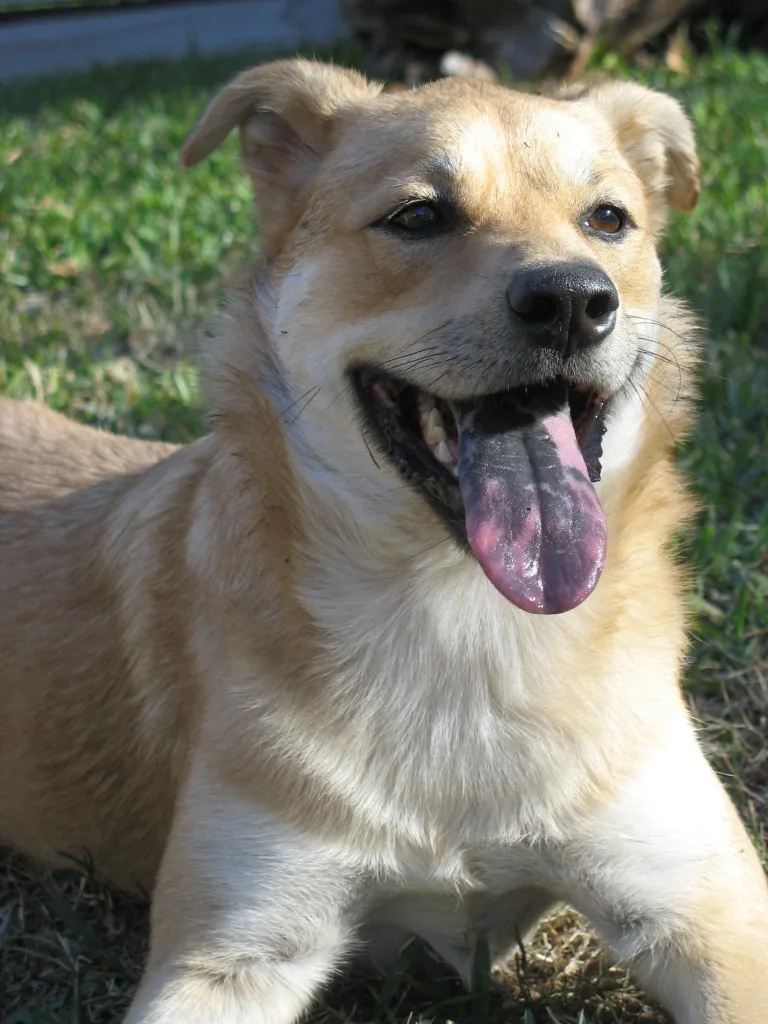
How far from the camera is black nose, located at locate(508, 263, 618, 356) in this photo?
8.11ft

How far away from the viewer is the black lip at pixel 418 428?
2.75m

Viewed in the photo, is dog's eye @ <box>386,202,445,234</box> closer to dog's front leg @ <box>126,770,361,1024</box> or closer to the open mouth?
the open mouth

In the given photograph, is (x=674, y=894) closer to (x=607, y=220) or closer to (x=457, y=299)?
(x=457, y=299)

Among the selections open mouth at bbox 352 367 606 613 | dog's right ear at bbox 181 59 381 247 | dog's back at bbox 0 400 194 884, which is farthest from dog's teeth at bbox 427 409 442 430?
dog's back at bbox 0 400 194 884

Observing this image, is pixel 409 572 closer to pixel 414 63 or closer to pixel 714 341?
pixel 714 341

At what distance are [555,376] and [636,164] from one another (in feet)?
3.46

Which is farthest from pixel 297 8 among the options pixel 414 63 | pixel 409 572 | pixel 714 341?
pixel 409 572

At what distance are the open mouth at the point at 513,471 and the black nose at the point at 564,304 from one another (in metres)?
0.18

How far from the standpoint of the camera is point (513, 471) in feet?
8.63

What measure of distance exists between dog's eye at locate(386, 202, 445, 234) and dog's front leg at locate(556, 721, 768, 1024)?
4.13 ft

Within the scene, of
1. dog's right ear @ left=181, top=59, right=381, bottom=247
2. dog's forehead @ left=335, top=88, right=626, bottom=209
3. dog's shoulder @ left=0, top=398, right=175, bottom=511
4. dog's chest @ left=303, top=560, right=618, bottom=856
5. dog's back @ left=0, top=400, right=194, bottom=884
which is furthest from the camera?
dog's shoulder @ left=0, top=398, right=175, bottom=511

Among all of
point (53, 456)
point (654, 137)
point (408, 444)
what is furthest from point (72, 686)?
point (654, 137)

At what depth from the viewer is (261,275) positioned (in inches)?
125

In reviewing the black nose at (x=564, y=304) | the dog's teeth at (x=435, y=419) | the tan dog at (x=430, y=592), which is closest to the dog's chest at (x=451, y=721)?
the tan dog at (x=430, y=592)
